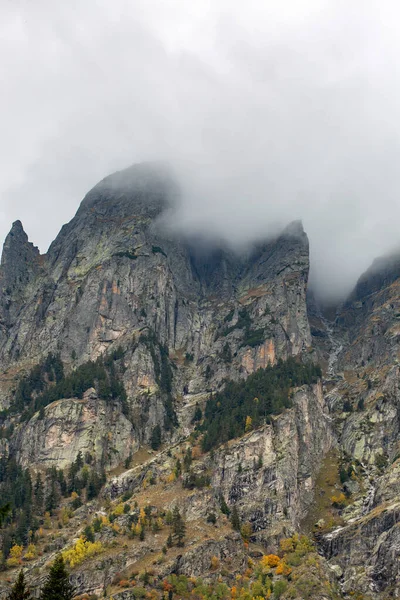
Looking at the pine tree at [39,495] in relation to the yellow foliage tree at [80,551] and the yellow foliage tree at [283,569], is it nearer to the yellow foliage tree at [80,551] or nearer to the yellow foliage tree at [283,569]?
the yellow foliage tree at [80,551]

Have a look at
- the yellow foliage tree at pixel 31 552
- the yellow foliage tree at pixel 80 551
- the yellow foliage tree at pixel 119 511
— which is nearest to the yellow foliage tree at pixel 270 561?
the yellow foliage tree at pixel 80 551

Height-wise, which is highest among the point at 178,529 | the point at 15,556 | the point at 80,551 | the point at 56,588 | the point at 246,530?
the point at 15,556

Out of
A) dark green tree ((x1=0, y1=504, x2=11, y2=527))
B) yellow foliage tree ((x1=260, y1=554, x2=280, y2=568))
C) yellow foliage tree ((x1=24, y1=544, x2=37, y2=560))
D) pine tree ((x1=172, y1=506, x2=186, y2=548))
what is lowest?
yellow foliage tree ((x1=260, y1=554, x2=280, y2=568))

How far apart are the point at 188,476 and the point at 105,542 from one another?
3560 centimetres

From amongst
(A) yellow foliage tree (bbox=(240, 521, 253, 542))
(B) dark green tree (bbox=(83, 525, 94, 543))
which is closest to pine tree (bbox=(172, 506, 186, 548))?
(A) yellow foliage tree (bbox=(240, 521, 253, 542))

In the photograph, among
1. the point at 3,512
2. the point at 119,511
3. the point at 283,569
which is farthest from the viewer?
the point at 119,511

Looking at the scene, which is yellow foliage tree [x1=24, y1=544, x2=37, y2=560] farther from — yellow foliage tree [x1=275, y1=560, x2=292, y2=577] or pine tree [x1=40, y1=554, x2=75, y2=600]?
pine tree [x1=40, y1=554, x2=75, y2=600]

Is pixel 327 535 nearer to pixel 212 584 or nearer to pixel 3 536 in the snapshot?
pixel 212 584

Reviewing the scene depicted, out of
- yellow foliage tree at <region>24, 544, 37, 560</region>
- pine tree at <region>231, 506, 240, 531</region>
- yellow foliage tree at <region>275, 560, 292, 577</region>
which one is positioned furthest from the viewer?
pine tree at <region>231, 506, 240, 531</region>

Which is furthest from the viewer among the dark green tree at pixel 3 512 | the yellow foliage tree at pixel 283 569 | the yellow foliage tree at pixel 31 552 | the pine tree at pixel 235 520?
the pine tree at pixel 235 520

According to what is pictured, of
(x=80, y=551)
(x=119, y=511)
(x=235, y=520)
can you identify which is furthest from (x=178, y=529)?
(x=80, y=551)

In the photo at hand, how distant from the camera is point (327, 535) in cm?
17362

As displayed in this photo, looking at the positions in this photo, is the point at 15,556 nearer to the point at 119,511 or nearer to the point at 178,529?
the point at 119,511

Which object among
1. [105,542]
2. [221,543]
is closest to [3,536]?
[105,542]
